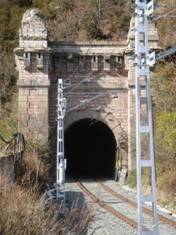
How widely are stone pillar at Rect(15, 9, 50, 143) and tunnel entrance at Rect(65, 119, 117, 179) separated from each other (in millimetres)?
8237

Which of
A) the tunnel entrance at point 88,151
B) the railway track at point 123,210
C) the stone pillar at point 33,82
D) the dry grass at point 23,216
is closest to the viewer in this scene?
the dry grass at point 23,216

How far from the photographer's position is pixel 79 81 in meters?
23.7

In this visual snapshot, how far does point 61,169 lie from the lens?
16.9 meters

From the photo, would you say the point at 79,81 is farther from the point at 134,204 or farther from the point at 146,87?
the point at 146,87

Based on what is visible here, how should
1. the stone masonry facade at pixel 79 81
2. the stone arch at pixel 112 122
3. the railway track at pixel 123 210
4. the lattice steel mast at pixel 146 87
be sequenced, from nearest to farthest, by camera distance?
the lattice steel mast at pixel 146 87
the railway track at pixel 123 210
the stone masonry facade at pixel 79 81
the stone arch at pixel 112 122

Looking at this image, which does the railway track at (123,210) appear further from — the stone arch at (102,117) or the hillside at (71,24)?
the hillside at (71,24)

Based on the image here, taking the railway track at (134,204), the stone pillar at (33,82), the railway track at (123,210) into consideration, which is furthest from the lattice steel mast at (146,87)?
the stone pillar at (33,82)

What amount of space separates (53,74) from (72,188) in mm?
5342

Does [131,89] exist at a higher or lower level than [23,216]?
higher

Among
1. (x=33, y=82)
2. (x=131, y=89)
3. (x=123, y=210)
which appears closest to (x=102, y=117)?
(x=131, y=89)

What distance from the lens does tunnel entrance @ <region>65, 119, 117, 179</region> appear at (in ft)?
106

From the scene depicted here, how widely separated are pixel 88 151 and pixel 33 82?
666 inches

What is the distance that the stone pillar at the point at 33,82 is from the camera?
22.7m

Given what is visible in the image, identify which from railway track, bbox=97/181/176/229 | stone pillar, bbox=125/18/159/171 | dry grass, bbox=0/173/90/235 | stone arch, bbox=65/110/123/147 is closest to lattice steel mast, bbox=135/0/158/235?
dry grass, bbox=0/173/90/235
